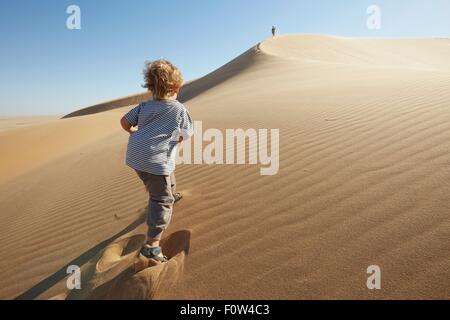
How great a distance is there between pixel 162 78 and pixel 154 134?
43 centimetres

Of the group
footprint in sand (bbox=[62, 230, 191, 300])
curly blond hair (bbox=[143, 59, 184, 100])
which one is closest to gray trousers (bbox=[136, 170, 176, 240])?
footprint in sand (bbox=[62, 230, 191, 300])

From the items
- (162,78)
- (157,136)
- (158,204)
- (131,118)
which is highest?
(162,78)

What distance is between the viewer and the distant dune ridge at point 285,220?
1997 millimetres

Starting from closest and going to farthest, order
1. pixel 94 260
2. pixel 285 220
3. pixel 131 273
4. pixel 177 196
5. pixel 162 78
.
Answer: pixel 131 273 → pixel 162 78 → pixel 285 220 → pixel 94 260 → pixel 177 196

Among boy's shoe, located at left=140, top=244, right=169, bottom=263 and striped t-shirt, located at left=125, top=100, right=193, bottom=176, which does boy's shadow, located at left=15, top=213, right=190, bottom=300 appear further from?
striped t-shirt, located at left=125, top=100, right=193, bottom=176

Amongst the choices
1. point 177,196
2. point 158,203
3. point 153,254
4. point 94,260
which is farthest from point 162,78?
point 94,260

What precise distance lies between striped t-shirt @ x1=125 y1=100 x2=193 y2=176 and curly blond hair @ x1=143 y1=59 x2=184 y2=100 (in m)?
0.08

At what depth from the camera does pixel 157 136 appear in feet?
8.02

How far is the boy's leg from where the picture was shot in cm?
242

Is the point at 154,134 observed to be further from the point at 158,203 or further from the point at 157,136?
the point at 158,203

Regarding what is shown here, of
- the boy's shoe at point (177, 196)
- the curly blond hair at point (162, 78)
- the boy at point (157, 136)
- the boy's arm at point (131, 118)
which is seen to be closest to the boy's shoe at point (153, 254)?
the boy at point (157, 136)

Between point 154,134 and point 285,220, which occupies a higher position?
point 154,134
